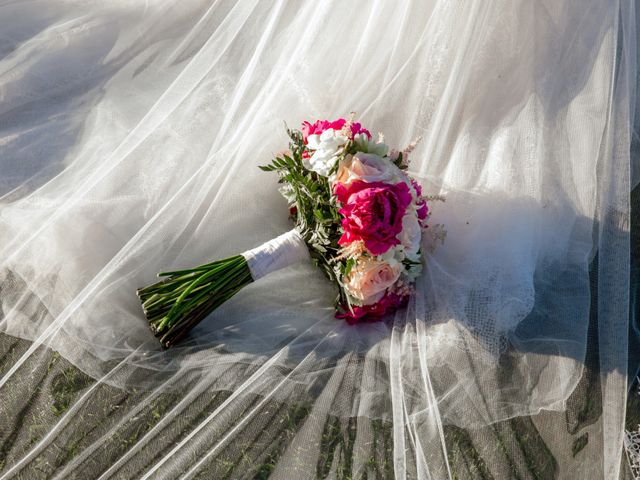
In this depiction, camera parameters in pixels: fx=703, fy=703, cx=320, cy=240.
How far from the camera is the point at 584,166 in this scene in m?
2.53

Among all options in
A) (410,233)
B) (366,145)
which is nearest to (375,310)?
(410,233)

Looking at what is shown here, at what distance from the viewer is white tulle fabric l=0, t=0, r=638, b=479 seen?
7.04 feet

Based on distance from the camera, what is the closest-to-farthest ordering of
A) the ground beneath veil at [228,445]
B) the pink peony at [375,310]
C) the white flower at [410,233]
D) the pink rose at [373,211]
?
the ground beneath veil at [228,445] → the pink rose at [373,211] → the white flower at [410,233] → the pink peony at [375,310]

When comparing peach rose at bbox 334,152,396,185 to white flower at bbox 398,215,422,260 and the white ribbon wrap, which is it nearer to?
white flower at bbox 398,215,422,260

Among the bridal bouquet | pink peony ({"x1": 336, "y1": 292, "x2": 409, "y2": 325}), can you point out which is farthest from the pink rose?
pink peony ({"x1": 336, "y1": 292, "x2": 409, "y2": 325})

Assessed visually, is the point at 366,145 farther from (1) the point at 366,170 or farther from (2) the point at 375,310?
(2) the point at 375,310

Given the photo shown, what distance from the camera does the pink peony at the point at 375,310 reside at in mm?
2338

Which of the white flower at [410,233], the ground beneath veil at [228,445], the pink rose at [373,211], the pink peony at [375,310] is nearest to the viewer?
the ground beneath veil at [228,445]

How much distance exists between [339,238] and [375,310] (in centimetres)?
27

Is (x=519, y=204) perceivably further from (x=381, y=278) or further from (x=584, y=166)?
(x=381, y=278)

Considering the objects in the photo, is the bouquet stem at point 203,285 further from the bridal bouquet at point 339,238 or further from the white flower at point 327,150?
the white flower at point 327,150

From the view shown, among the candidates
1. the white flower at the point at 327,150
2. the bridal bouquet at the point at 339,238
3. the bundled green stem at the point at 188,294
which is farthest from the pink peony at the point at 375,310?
the white flower at the point at 327,150

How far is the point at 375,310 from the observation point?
2.35m

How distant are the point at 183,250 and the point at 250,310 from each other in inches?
12.3
